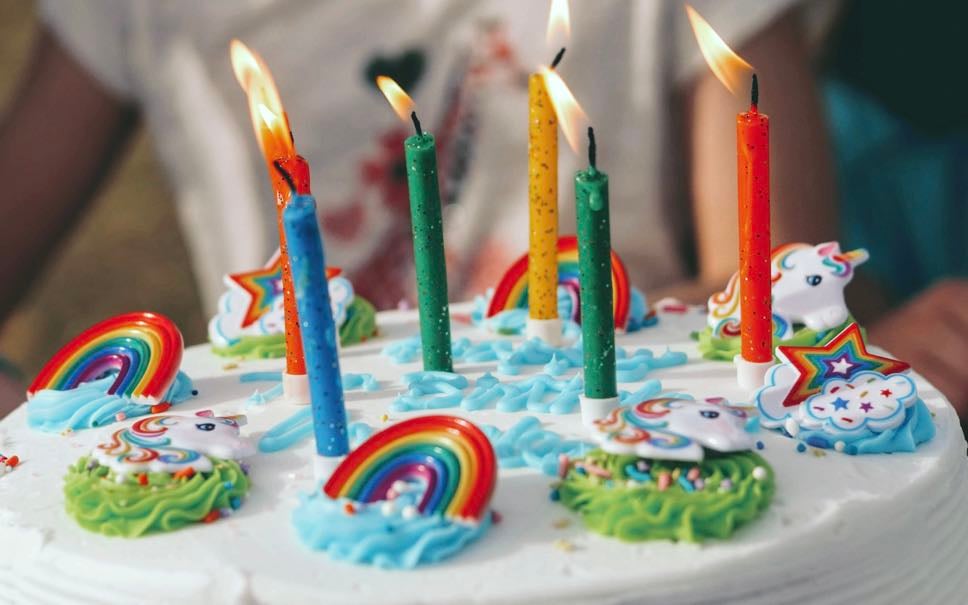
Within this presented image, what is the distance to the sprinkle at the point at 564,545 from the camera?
2.67 feet

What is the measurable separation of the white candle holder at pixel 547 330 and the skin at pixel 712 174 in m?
0.53

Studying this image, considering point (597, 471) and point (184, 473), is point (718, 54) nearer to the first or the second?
point (597, 471)

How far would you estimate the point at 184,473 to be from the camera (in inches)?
35.4

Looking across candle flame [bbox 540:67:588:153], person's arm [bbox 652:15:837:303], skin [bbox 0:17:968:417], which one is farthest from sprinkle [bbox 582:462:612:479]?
person's arm [bbox 652:15:837:303]

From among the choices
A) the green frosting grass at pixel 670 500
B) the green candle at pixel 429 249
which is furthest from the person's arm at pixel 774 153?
the green frosting grass at pixel 670 500

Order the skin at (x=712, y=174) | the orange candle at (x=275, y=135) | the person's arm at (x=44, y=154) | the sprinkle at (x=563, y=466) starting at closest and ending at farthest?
the sprinkle at (x=563, y=466) < the orange candle at (x=275, y=135) < the skin at (x=712, y=174) < the person's arm at (x=44, y=154)

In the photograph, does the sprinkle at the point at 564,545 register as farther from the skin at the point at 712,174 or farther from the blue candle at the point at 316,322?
the skin at the point at 712,174

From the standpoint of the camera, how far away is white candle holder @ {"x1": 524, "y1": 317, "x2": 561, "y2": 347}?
1186mm

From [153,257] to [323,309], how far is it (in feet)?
6.47

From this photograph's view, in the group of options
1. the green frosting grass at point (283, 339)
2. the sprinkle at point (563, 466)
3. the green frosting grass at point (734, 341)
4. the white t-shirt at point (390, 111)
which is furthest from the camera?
the white t-shirt at point (390, 111)

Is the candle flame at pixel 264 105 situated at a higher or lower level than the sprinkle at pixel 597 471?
higher

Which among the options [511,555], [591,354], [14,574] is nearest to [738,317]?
[591,354]

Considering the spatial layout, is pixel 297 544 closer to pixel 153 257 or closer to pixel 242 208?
pixel 242 208

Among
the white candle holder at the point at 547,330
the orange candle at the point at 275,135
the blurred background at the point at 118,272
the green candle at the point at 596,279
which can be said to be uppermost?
the orange candle at the point at 275,135
